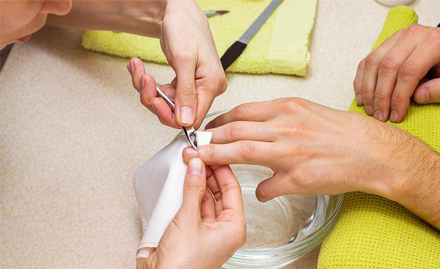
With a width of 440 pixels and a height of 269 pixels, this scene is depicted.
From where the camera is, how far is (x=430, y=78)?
0.91m

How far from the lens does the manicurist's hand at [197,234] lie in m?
0.59

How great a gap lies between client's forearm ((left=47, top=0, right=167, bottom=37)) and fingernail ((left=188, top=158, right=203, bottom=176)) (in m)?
0.32

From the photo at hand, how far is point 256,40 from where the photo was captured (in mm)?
1046

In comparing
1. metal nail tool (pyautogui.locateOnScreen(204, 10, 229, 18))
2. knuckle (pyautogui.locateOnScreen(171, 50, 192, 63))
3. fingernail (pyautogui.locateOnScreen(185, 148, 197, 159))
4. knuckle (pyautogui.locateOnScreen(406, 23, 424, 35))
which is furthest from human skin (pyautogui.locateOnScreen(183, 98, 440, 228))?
metal nail tool (pyautogui.locateOnScreen(204, 10, 229, 18))

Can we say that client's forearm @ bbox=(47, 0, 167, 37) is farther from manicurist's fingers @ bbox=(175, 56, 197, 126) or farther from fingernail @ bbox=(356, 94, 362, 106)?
fingernail @ bbox=(356, 94, 362, 106)

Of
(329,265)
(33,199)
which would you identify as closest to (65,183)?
(33,199)

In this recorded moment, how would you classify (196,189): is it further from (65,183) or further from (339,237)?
(65,183)

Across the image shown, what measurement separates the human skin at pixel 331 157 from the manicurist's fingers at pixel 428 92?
0.15 m

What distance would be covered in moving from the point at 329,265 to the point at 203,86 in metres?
0.31

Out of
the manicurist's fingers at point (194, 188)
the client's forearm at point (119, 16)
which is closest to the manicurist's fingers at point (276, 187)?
the manicurist's fingers at point (194, 188)

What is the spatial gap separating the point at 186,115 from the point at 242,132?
Result: 3.1 inches

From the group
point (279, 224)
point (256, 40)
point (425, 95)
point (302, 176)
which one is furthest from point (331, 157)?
point (256, 40)

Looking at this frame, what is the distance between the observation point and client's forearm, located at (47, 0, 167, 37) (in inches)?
35.6

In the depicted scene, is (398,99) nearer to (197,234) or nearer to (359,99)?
(359,99)
